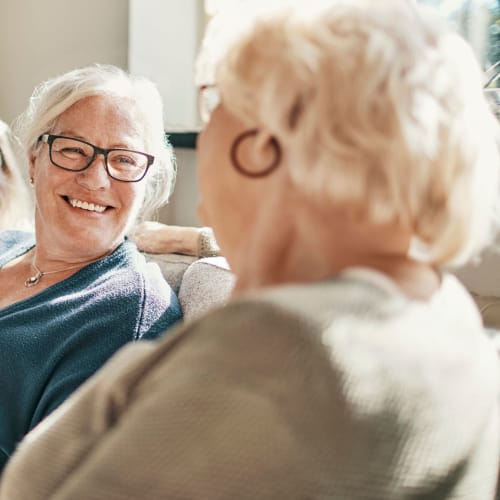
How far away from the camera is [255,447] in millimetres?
589

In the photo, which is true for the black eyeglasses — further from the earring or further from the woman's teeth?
the earring

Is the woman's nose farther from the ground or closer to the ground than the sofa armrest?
farther from the ground

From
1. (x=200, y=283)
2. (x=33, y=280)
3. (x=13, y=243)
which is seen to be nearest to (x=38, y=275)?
(x=33, y=280)

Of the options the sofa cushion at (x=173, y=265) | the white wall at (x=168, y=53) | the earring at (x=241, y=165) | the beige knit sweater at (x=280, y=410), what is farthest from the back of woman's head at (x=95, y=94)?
the beige knit sweater at (x=280, y=410)

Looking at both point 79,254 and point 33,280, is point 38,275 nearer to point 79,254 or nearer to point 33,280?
point 33,280

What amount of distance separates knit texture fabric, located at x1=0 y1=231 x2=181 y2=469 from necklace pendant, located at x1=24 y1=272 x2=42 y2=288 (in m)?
0.14

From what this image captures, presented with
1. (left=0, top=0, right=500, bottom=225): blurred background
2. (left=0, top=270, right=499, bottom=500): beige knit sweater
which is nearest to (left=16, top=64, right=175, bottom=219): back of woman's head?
(left=0, top=0, right=500, bottom=225): blurred background

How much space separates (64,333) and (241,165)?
90cm

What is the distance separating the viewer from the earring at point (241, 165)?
0.70m

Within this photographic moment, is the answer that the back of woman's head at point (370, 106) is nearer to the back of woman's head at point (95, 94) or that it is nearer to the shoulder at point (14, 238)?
the back of woman's head at point (95, 94)

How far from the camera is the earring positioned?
2.29ft

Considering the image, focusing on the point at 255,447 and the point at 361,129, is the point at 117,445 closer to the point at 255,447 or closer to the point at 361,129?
the point at 255,447

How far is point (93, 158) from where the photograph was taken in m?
1.65

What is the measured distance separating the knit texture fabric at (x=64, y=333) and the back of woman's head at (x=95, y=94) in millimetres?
331
